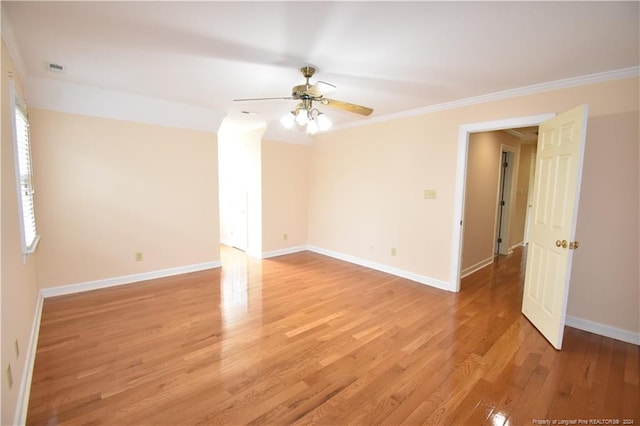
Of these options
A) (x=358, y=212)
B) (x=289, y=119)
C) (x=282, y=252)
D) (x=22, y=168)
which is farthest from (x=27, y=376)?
(x=358, y=212)

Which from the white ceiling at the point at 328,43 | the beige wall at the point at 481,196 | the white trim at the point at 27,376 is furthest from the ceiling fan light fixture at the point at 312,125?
the white trim at the point at 27,376

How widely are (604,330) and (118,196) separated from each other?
5539mm

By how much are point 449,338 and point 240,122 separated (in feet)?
14.2

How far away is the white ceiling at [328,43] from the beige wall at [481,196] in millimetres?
1393

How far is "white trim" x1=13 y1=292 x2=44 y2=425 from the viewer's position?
163cm

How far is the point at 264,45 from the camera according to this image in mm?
2176

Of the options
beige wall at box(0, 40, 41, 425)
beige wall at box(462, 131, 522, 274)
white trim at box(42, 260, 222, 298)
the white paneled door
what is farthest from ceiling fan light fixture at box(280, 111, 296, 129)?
white trim at box(42, 260, 222, 298)

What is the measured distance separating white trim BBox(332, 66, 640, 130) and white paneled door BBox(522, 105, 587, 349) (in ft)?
1.29

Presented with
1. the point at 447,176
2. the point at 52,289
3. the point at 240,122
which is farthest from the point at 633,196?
the point at 52,289

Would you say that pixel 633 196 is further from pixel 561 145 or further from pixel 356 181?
pixel 356 181

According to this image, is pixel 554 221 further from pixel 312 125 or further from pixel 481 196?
pixel 312 125

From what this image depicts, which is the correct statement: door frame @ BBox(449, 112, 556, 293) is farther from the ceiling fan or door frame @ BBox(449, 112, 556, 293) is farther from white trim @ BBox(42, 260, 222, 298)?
white trim @ BBox(42, 260, 222, 298)

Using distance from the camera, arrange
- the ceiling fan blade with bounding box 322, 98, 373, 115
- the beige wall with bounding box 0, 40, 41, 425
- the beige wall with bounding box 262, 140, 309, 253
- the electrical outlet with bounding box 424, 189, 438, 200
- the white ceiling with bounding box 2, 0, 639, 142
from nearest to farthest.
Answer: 1. the beige wall with bounding box 0, 40, 41, 425
2. the white ceiling with bounding box 2, 0, 639, 142
3. the ceiling fan blade with bounding box 322, 98, 373, 115
4. the electrical outlet with bounding box 424, 189, 438, 200
5. the beige wall with bounding box 262, 140, 309, 253

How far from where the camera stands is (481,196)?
15.2ft
